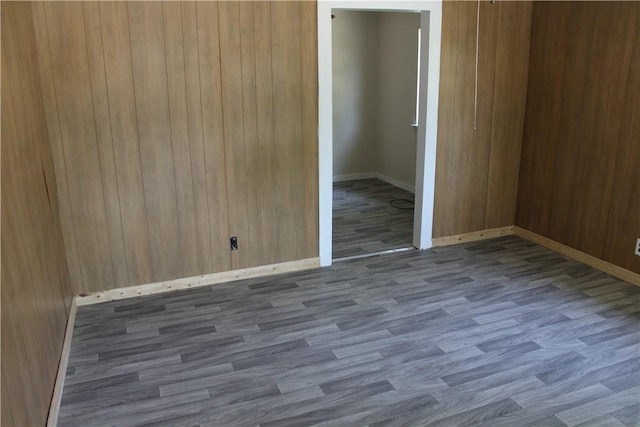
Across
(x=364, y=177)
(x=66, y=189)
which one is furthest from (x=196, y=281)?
(x=364, y=177)

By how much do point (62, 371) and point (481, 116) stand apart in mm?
3783

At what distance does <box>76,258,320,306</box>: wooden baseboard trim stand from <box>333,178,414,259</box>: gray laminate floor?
454 millimetres

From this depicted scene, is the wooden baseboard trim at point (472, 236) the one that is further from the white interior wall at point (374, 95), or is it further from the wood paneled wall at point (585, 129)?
the white interior wall at point (374, 95)

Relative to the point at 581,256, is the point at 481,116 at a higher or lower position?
higher

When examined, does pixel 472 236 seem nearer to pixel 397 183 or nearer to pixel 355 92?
pixel 397 183

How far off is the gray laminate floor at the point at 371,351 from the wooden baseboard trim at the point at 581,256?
0.09 meters

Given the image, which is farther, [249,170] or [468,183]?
[468,183]

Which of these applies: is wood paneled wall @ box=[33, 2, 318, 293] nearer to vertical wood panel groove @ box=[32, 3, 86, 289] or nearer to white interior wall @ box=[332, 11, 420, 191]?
vertical wood panel groove @ box=[32, 3, 86, 289]

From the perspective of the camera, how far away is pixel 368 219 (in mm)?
5609

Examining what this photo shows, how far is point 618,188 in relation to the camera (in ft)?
12.9

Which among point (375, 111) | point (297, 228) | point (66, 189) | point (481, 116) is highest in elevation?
point (481, 116)

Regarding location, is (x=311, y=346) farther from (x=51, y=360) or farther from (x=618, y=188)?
(x=618, y=188)

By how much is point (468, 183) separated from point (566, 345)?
2.00 metres

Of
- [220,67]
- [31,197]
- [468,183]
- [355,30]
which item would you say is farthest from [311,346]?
[355,30]
